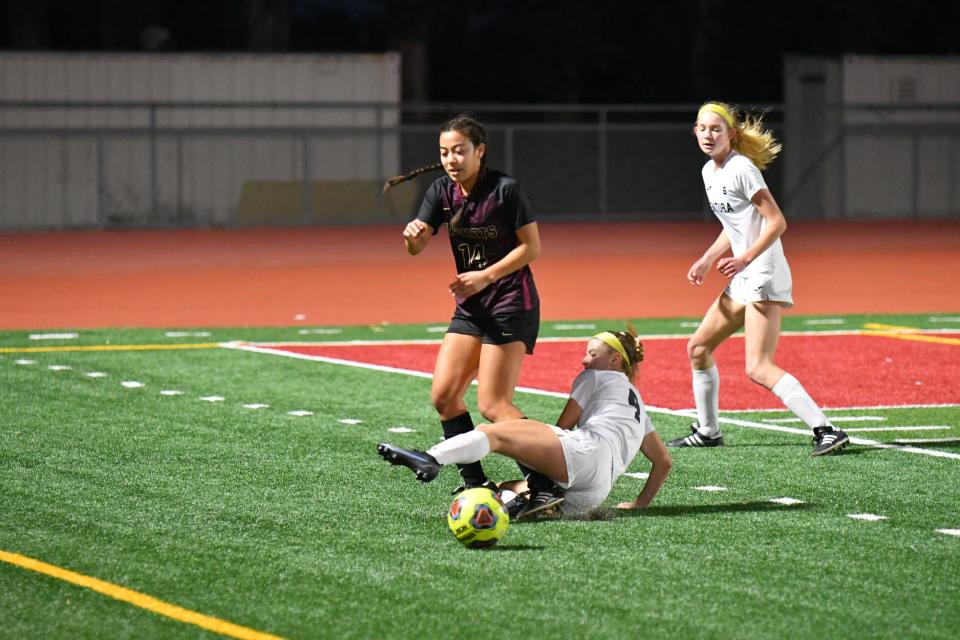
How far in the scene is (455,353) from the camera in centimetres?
838

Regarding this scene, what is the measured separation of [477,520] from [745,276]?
12.2 feet

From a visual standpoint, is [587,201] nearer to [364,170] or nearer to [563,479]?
[364,170]

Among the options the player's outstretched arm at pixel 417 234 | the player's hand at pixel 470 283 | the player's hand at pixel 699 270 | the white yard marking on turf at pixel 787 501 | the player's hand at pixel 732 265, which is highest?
the player's outstretched arm at pixel 417 234

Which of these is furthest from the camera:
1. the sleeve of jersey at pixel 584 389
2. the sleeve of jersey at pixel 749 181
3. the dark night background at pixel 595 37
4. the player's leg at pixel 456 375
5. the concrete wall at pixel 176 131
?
the dark night background at pixel 595 37

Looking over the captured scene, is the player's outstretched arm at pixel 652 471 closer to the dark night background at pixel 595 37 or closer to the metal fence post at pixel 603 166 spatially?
the metal fence post at pixel 603 166

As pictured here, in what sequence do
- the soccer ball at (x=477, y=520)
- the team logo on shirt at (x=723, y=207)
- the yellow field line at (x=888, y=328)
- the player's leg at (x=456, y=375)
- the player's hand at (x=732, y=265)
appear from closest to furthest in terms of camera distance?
the soccer ball at (x=477, y=520), the player's leg at (x=456, y=375), the player's hand at (x=732, y=265), the team logo on shirt at (x=723, y=207), the yellow field line at (x=888, y=328)

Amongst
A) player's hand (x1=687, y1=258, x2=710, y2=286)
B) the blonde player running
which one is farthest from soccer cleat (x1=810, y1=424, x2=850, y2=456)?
player's hand (x1=687, y1=258, x2=710, y2=286)

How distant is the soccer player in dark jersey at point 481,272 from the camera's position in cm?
815

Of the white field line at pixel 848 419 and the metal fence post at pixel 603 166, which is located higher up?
the metal fence post at pixel 603 166

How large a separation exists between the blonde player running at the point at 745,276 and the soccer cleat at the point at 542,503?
2.47 metres

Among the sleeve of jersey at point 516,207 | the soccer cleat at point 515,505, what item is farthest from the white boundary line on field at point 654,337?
the soccer cleat at point 515,505

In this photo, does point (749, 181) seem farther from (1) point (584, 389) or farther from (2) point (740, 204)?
(1) point (584, 389)

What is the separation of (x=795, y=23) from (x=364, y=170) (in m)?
20.9

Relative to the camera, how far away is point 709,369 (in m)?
10.6
